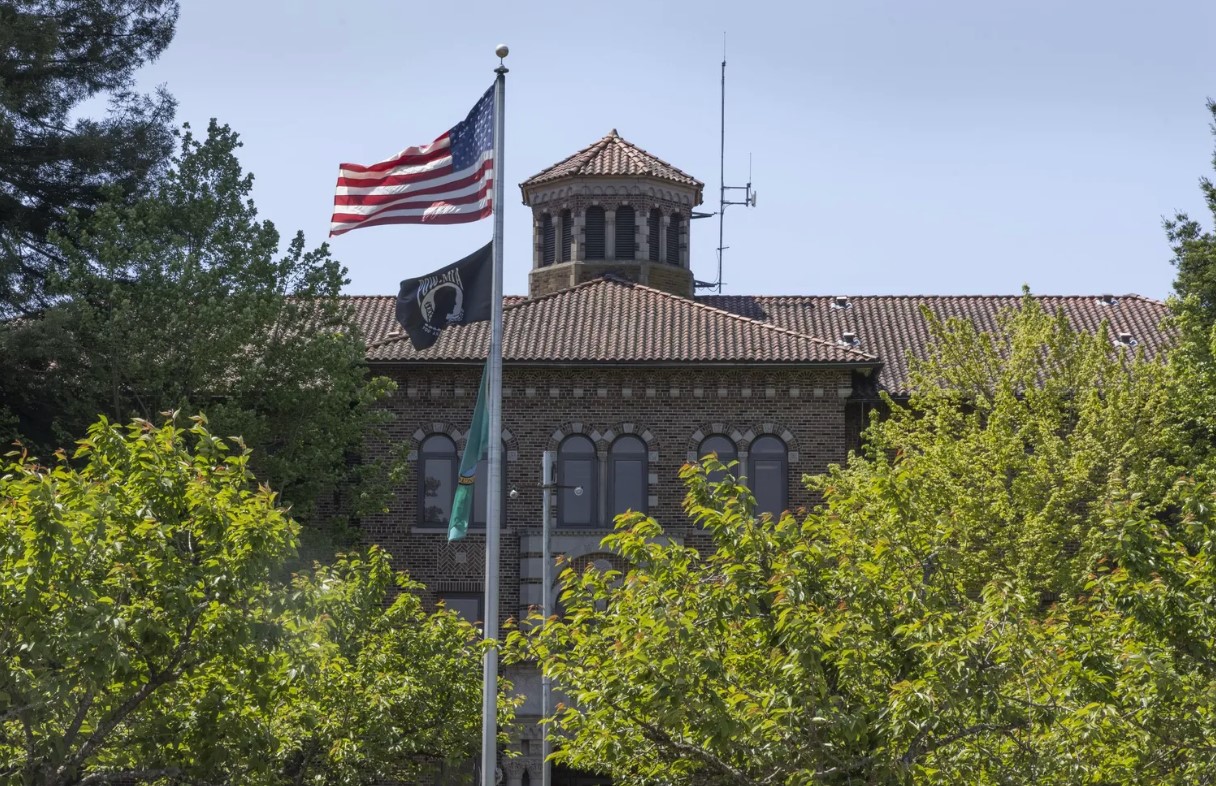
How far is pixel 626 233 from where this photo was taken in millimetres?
49812

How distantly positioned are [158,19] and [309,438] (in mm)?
9916

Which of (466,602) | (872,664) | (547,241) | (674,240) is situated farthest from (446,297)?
(547,241)

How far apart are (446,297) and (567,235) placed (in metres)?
28.0

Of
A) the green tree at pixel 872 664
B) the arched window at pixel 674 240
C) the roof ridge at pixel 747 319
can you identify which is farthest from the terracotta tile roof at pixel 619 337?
the green tree at pixel 872 664

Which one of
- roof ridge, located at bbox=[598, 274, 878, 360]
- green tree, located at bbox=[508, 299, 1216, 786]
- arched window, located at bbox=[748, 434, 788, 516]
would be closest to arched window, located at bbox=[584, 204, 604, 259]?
roof ridge, located at bbox=[598, 274, 878, 360]

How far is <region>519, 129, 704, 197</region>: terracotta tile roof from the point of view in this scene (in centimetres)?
4934

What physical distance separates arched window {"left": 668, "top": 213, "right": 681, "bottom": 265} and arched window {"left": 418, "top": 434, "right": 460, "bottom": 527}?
10929 mm

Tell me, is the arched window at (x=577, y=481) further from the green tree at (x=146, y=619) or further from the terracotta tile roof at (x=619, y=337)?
the green tree at (x=146, y=619)

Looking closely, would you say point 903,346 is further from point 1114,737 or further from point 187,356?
point 1114,737

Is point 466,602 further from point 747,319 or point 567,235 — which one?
point 567,235

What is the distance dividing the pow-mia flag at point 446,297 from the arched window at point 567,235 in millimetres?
27513

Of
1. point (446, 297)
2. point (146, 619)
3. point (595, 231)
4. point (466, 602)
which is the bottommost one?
point (466, 602)

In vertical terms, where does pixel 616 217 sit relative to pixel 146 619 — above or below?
above

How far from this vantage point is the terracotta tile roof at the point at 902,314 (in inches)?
1764
